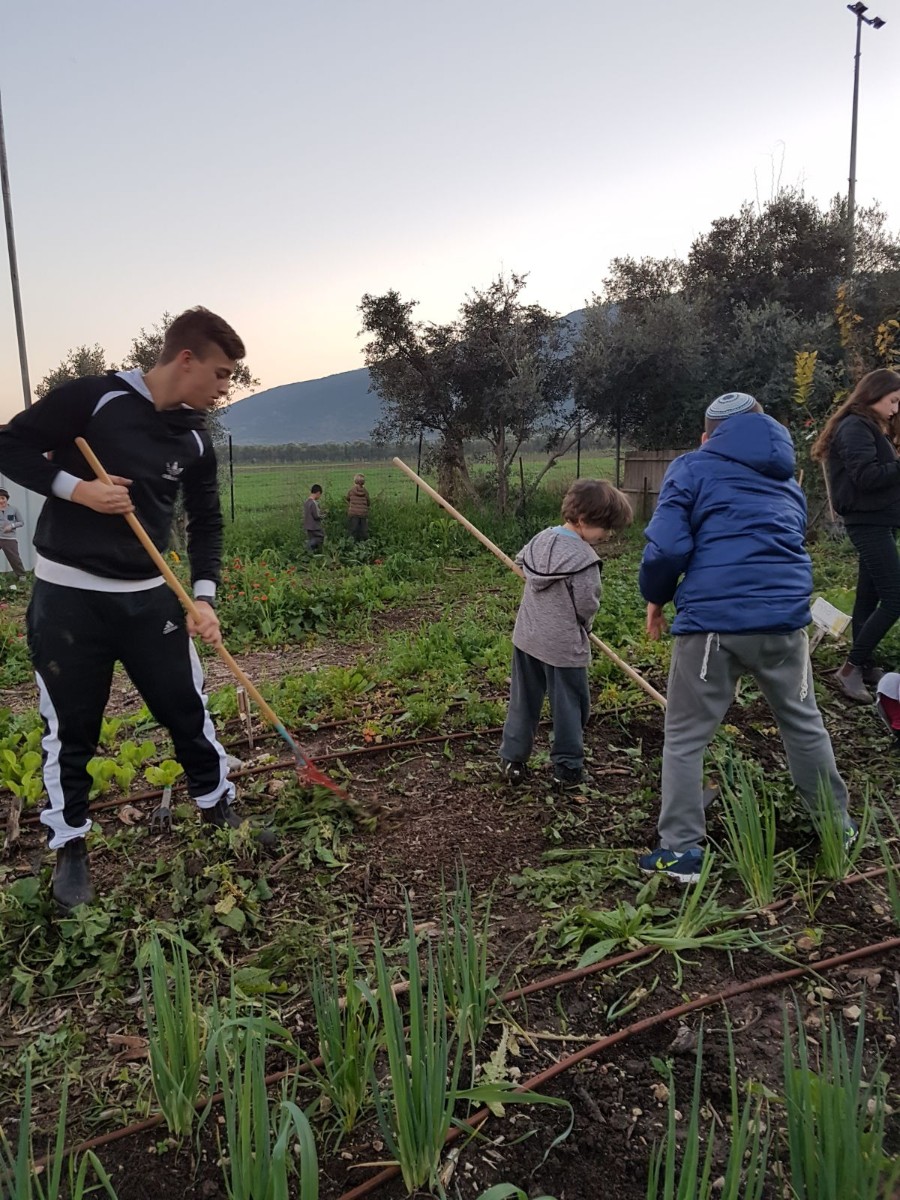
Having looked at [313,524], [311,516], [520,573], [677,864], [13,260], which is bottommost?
[677,864]

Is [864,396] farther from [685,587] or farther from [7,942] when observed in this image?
[7,942]

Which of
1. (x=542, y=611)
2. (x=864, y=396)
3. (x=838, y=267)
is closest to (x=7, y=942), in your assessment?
(x=542, y=611)

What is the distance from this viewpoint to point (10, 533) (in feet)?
34.8

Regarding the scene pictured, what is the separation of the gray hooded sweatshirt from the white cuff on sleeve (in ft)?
5.97

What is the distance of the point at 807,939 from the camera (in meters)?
2.34

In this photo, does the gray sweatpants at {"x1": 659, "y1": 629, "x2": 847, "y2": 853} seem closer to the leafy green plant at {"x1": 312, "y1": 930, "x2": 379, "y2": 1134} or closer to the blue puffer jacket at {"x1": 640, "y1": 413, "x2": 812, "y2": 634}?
the blue puffer jacket at {"x1": 640, "y1": 413, "x2": 812, "y2": 634}

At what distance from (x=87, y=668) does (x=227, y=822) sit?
0.88 meters

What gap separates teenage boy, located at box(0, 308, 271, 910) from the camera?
244 cm

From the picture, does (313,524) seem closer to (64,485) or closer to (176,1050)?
(64,485)

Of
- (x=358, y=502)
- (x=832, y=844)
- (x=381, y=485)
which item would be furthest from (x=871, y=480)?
(x=381, y=485)

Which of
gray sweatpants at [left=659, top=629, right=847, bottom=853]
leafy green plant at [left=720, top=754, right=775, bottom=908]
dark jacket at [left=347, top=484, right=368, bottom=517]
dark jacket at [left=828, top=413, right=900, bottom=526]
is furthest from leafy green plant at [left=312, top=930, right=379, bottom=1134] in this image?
dark jacket at [left=347, top=484, right=368, bottom=517]

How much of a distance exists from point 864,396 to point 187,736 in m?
3.68

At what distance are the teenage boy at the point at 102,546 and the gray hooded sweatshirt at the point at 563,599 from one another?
1372 millimetres

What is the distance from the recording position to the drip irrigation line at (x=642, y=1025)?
5.28ft
